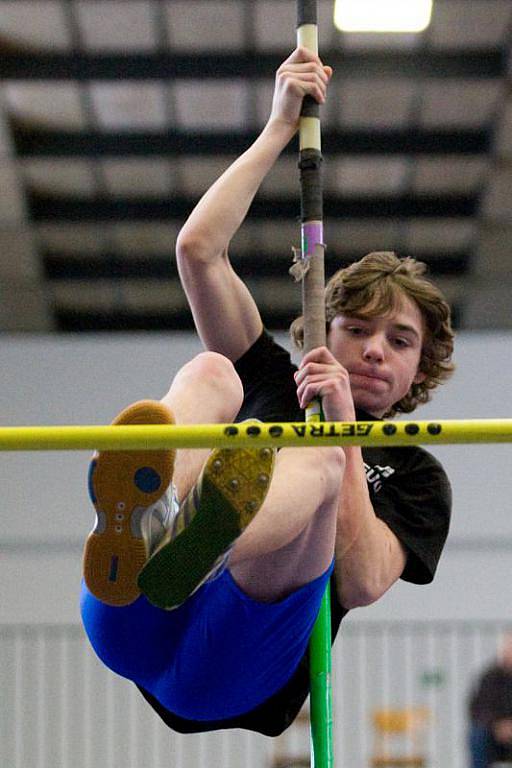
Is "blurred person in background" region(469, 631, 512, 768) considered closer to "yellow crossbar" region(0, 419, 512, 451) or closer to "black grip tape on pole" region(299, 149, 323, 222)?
"black grip tape on pole" region(299, 149, 323, 222)

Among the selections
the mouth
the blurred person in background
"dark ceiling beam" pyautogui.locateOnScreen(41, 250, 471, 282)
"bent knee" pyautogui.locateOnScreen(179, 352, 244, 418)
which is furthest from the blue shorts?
"dark ceiling beam" pyautogui.locateOnScreen(41, 250, 471, 282)

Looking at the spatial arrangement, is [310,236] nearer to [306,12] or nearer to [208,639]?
[306,12]

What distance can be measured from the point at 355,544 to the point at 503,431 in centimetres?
47

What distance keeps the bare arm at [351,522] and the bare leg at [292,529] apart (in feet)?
0.37

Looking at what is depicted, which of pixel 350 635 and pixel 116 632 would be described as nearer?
pixel 116 632

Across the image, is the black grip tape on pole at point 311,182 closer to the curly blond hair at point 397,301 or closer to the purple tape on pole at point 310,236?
the purple tape on pole at point 310,236

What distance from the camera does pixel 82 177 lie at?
21.2 ft

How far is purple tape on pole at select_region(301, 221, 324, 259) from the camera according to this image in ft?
7.29

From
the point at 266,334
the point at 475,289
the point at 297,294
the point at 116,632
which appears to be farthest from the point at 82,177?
the point at 116,632

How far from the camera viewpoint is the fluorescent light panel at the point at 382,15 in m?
5.03

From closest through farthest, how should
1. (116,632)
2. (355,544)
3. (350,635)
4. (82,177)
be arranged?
(116,632) < (355,544) < (350,635) < (82,177)

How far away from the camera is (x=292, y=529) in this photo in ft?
6.03

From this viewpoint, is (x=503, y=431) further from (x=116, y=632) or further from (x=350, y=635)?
(x=350, y=635)

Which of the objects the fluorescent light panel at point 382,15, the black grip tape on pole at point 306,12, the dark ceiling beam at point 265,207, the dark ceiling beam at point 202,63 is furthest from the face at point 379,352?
the dark ceiling beam at point 265,207
